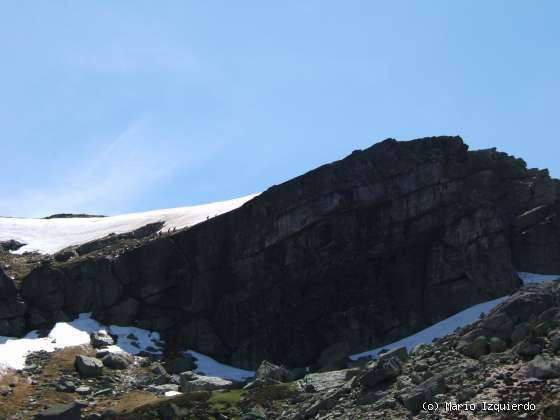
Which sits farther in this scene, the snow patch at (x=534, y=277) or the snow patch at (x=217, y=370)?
the snow patch at (x=534, y=277)

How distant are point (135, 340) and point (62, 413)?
21.8 metres

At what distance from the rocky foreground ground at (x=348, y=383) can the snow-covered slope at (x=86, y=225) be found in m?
28.8

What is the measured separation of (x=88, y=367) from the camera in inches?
2719

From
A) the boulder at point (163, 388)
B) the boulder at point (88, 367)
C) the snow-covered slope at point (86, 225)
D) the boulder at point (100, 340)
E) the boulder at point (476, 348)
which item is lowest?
the boulder at point (163, 388)

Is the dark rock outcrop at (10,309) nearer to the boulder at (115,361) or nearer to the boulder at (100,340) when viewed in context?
the boulder at (100,340)

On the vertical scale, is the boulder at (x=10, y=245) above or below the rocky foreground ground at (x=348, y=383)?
above

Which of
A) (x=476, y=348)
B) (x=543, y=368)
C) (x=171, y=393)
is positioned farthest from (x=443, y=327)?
(x=543, y=368)

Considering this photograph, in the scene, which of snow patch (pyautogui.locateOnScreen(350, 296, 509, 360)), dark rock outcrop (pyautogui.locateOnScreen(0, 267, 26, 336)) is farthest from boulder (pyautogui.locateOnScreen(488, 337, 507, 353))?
dark rock outcrop (pyautogui.locateOnScreen(0, 267, 26, 336))

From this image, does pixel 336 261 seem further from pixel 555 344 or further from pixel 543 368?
pixel 543 368

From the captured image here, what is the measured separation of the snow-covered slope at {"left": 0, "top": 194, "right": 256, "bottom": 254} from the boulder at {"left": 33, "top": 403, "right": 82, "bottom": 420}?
4368 centimetres

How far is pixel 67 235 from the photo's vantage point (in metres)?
109

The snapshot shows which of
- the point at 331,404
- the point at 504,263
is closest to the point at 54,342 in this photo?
the point at 331,404

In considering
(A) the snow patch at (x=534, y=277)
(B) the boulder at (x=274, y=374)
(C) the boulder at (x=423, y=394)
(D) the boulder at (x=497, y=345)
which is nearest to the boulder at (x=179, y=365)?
(B) the boulder at (x=274, y=374)

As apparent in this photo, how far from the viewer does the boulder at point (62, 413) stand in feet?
187
